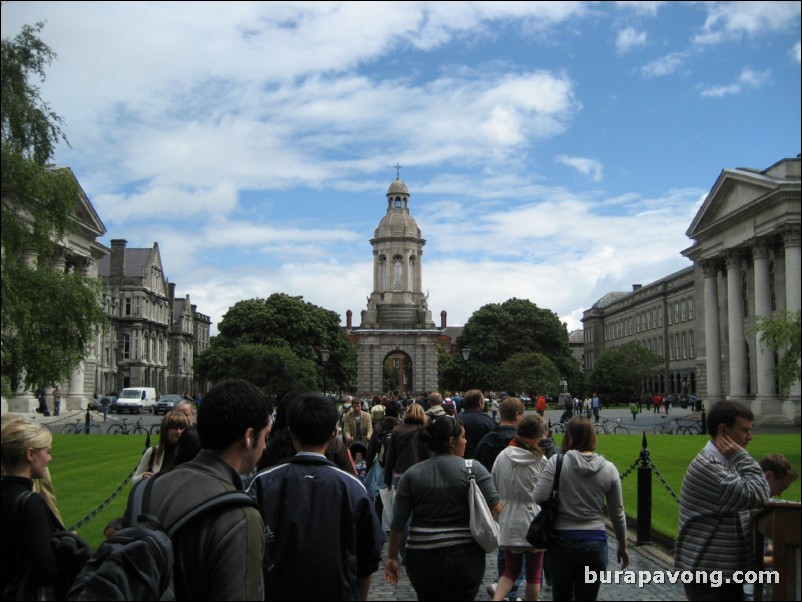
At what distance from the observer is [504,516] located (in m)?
8.65

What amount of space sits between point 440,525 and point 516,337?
83451mm

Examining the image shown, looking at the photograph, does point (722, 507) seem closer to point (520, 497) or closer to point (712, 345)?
point (520, 497)

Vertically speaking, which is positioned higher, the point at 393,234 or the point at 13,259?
the point at 393,234

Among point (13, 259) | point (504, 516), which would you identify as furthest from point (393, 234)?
point (504, 516)

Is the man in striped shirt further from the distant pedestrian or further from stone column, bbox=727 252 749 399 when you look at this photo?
the distant pedestrian

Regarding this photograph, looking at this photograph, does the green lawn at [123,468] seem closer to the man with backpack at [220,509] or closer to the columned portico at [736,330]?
the man with backpack at [220,509]

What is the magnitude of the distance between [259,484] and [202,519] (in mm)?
1521

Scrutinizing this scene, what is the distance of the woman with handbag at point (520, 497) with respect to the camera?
854cm

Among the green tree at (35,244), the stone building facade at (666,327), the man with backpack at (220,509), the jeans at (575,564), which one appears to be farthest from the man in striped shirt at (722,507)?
the stone building facade at (666,327)

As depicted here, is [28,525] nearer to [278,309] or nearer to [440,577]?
[440,577]

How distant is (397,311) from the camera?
93.9 metres

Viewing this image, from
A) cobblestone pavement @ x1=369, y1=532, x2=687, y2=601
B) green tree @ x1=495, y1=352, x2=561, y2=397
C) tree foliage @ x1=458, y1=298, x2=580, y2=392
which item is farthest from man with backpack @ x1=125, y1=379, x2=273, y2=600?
tree foliage @ x1=458, y1=298, x2=580, y2=392

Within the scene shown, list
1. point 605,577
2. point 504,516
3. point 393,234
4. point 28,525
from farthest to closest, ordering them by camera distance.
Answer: point 393,234, point 504,516, point 605,577, point 28,525

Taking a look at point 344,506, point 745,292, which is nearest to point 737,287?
point 745,292
